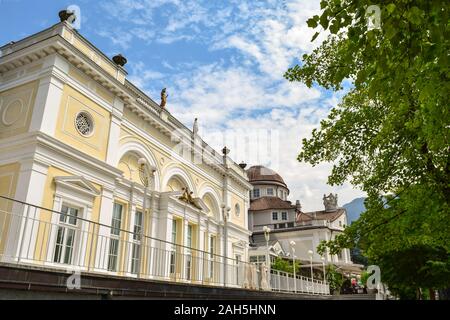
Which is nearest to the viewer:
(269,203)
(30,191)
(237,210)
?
(30,191)

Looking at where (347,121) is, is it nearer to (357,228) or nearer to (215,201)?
(357,228)

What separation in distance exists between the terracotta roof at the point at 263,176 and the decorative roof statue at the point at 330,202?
704 cm

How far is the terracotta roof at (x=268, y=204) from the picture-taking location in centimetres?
5131

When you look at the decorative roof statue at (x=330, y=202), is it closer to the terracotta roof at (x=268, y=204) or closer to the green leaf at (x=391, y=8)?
the terracotta roof at (x=268, y=204)

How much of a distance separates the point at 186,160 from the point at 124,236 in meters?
6.30

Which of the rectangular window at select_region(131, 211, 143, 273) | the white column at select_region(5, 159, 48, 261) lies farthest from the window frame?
the white column at select_region(5, 159, 48, 261)

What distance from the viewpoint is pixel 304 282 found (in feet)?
74.8

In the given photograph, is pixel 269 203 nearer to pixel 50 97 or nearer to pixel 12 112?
pixel 12 112

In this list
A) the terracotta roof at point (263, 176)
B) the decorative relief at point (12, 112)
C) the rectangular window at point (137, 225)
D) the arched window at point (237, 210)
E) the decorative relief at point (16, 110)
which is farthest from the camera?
the terracotta roof at point (263, 176)

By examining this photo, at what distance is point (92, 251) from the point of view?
12.7 m

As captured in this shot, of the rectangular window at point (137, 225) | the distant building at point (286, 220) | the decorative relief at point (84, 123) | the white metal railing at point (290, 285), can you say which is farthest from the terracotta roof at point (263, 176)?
the decorative relief at point (84, 123)

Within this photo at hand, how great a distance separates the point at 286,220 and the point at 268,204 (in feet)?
10.8

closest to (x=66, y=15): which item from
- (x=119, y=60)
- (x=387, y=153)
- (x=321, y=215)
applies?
(x=119, y=60)
